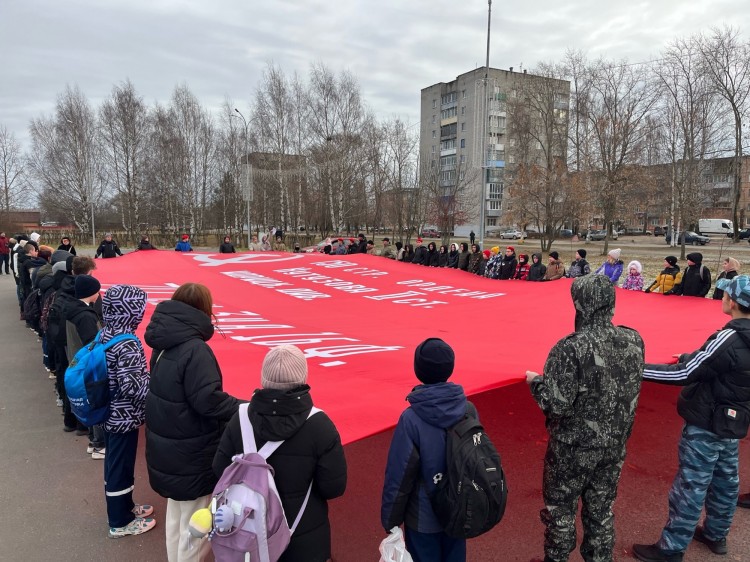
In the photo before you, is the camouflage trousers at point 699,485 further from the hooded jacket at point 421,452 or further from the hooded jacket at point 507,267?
the hooded jacket at point 507,267

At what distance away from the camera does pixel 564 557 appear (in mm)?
2717

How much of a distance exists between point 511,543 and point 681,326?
148 inches

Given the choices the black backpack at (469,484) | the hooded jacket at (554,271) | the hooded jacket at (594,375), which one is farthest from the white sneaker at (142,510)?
the hooded jacket at (554,271)

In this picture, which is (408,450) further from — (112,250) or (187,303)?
(112,250)

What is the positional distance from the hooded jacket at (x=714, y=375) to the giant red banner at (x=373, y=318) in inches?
39.0

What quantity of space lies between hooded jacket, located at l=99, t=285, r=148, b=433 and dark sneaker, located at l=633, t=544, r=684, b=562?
3.46 m

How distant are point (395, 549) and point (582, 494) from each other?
1266mm

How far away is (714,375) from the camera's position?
9.57 feet

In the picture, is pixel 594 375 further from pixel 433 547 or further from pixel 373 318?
pixel 373 318

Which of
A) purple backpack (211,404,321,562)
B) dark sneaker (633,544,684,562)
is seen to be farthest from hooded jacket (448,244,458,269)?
purple backpack (211,404,321,562)

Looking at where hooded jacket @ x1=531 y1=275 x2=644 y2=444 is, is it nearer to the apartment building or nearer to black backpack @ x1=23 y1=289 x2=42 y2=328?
black backpack @ x1=23 y1=289 x2=42 y2=328

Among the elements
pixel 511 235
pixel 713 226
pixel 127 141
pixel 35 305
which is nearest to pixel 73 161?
pixel 127 141

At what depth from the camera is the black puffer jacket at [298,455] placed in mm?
1983

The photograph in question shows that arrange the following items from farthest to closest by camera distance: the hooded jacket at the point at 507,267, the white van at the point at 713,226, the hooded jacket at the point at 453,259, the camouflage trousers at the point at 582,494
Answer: the white van at the point at 713,226
the hooded jacket at the point at 453,259
the hooded jacket at the point at 507,267
the camouflage trousers at the point at 582,494
